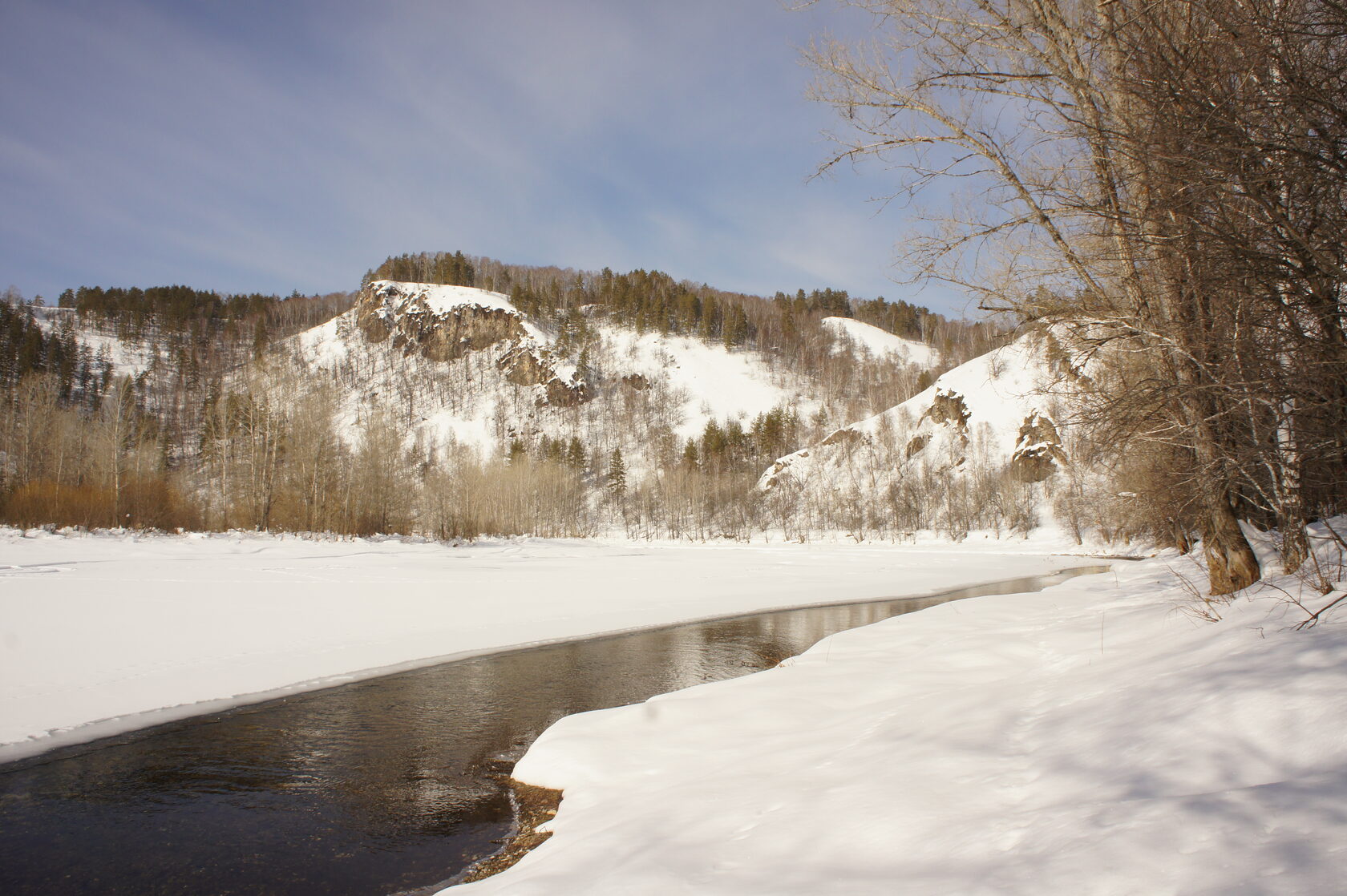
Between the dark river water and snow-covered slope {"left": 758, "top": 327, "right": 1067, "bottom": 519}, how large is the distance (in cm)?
6499

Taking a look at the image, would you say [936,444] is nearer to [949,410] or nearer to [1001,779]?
[949,410]

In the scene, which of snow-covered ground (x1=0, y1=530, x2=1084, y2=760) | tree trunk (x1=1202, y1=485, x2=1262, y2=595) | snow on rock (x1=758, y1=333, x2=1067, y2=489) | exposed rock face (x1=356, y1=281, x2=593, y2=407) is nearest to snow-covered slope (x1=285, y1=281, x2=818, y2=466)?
exposed rock face (x1=356, y1=281, x2=593, y2=407)

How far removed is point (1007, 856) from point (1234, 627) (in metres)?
4.10


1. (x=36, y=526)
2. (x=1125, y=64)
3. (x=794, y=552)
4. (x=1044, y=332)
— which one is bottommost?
(x=794, y=552)

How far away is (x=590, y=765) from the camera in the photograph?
20.5 feet

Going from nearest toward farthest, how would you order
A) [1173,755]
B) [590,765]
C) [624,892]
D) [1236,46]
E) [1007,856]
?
[1007,856] < [1173,755] < [624,892] < [1236,46] < [590,765]

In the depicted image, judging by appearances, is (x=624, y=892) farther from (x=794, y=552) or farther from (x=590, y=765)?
(x=794, y=552)

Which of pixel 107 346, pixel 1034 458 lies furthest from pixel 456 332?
pixel 1034 458

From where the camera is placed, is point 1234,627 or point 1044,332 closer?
point 1234,627

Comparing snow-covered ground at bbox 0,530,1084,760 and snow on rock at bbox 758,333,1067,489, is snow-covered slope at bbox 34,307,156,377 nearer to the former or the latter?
snow on rock at bbox 758,333,1067,489

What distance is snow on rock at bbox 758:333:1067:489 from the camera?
67.6m

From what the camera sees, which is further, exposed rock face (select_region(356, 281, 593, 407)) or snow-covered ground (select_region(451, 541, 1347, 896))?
exposed rock face (select_region(356, 281, 593, 407))

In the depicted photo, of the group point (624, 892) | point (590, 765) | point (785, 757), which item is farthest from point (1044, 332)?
point (624, 892)

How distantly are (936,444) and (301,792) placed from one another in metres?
78.6
